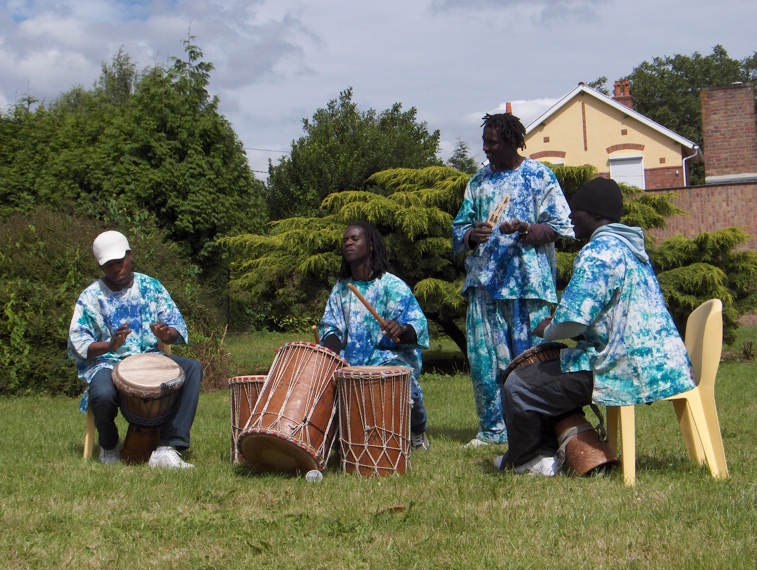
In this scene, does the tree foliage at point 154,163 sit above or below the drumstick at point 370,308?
above

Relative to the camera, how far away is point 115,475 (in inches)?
213

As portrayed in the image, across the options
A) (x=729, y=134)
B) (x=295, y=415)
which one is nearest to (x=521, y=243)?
(x=295, y=415)

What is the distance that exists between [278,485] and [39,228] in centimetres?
779

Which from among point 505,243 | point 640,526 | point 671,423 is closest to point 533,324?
point 505,243

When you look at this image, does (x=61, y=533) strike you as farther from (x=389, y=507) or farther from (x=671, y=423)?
(x=671, y=423)

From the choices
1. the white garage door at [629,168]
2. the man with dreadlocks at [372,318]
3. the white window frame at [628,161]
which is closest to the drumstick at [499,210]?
the man with dreadlocks at [372,318]

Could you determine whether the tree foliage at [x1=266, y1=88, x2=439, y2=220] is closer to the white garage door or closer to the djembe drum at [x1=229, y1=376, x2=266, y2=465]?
the white garage door

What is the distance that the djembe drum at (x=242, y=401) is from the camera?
5.79 meters

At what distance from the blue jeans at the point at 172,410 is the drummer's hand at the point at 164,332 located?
0.21 metres

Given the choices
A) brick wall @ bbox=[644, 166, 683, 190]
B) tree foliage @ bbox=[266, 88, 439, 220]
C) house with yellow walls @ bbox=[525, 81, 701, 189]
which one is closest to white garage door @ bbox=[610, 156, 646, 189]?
house with yellow walls @ bbox=[525, 81, 701, 189]

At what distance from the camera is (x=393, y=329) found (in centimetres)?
589

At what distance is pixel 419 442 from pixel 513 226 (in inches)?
67.0

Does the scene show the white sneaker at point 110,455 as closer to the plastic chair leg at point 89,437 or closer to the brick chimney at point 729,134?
the plastic chair leg at point 89,437

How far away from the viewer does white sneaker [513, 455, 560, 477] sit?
5020mm
